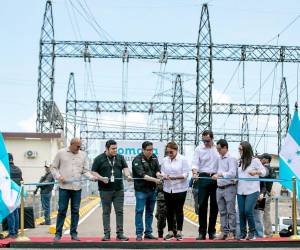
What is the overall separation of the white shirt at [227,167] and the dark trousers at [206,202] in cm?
21

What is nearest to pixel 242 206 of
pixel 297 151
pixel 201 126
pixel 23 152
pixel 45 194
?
pixel 297 151

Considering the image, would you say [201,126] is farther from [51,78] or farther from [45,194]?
[45,194]

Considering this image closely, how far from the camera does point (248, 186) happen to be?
491 inches

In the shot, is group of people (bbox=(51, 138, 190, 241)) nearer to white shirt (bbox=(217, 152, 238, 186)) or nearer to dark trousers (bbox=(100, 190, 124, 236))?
dark trousers (bbox=(100, 190, 124, 236))

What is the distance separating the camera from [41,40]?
47156mm

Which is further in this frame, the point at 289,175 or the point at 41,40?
the point at 41,40

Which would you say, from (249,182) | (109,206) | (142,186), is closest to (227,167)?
(249,182)

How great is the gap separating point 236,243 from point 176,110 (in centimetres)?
6234

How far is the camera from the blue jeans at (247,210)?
12477mm

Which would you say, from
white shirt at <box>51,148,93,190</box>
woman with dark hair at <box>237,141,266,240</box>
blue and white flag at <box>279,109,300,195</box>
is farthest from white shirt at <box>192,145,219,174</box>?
white shirt at <box>51,148,93,190</box>

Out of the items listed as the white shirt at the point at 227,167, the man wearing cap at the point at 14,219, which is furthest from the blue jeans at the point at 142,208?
the man wearing cap at the point at 14,219

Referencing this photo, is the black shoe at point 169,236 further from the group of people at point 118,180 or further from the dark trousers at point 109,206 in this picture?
the dark trousers at point 109,206

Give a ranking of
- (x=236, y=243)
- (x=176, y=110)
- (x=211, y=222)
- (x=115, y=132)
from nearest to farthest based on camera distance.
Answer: (x=236, y=243)
(x=211, y=222)
(x=176, y=110)
(x=115, y=132)

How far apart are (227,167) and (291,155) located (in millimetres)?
1473
